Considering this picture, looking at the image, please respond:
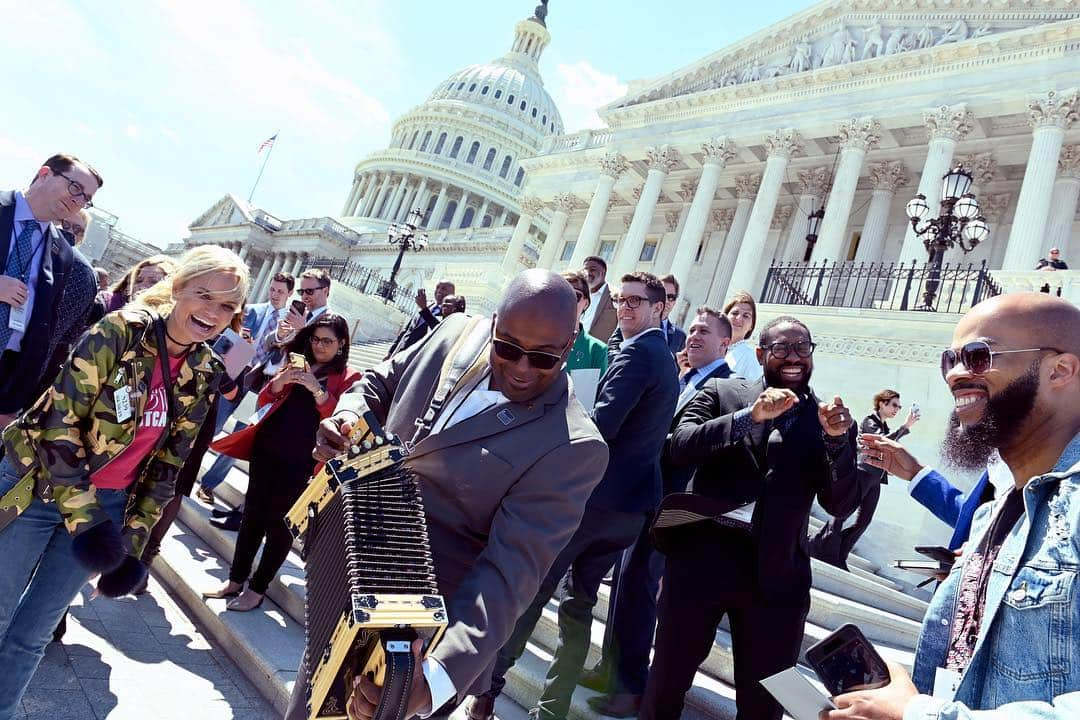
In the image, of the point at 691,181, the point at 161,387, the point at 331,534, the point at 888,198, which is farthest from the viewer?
the point at 691,181

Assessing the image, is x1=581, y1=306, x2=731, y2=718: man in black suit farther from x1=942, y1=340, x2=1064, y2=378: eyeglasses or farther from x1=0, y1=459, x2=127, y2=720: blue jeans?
x1=0, y1=459, x2=127, y2=720: blue jeans

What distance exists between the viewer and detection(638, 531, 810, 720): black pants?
10.2 feet

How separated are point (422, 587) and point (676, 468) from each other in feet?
11.0

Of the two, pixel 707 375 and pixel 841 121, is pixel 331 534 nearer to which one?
pixel 707 375

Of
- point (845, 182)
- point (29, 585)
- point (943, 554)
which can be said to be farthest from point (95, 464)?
point (845, 182)

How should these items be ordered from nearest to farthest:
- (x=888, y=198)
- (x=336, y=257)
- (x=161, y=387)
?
(x=161, y=387), (x=888, y=198), (x=336, y=257)

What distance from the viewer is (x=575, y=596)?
161 inches

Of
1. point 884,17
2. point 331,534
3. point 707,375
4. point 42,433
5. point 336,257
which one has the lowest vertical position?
point 42,433

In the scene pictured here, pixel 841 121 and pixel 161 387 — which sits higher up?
pixel 841 121

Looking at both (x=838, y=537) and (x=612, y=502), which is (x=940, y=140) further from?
(x=612, y=502)

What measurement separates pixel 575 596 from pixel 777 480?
144cm

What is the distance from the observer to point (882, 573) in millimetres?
10562

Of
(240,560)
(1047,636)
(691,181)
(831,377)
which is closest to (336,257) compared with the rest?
(691,181)

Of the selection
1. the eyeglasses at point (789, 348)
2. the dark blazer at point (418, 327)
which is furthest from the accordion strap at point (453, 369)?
the dark blazer at point (418, 327)
